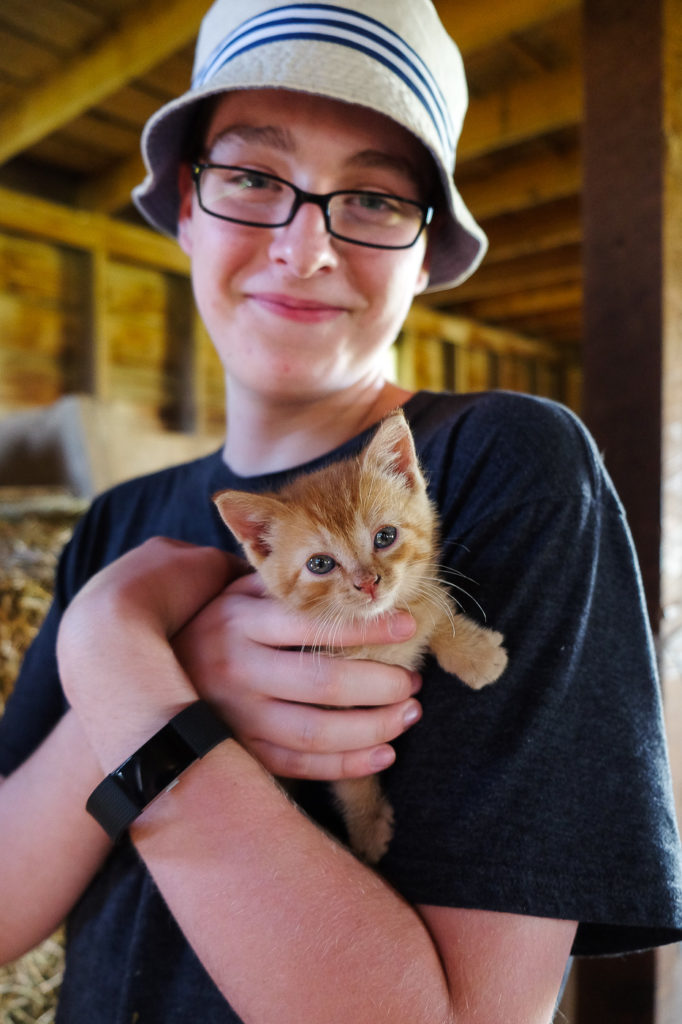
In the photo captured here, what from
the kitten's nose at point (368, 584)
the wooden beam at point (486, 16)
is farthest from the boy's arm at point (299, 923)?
the wooden beam at point (486, 16)

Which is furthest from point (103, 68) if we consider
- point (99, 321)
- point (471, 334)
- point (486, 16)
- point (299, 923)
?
point (471, 334)

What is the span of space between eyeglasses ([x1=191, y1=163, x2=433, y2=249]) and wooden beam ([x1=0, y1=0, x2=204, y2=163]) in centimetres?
164

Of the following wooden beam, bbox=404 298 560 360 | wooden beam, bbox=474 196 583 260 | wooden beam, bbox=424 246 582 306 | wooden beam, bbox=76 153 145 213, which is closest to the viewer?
wooden beam, bbox=76 153 145 213

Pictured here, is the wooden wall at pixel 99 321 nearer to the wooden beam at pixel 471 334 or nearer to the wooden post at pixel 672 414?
the wooden beam at pixel 471 334

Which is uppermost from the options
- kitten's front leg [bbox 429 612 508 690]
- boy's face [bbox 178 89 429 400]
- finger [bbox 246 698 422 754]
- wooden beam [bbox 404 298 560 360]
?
wooden beam [bbox 404 298 560 360]

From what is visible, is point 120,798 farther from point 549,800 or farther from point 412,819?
point 549,800

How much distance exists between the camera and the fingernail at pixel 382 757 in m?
0.81

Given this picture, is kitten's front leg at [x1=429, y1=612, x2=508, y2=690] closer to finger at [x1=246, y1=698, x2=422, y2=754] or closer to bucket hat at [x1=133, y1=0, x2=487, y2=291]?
finger at [x1=246, y1=698, x2=422, y2=754]

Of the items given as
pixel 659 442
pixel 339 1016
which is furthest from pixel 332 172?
pixel 339 1016

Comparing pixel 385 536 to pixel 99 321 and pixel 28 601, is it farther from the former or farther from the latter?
pixel 99 321

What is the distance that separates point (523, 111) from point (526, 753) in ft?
10.1

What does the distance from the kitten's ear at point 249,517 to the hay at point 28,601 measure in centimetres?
117

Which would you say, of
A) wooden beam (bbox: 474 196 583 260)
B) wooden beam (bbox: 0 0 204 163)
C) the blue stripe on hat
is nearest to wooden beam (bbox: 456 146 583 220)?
wooden beam (bbox: 474 196 583 260)

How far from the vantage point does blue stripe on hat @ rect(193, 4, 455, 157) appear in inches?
40.6
